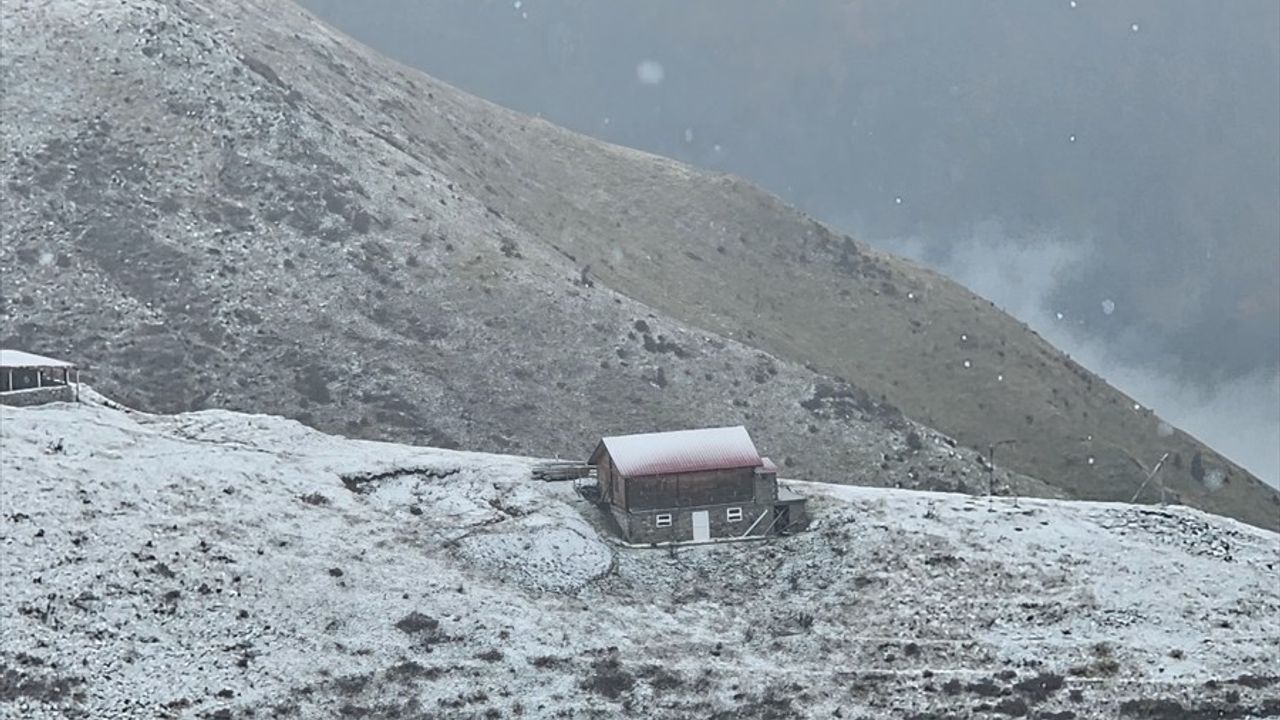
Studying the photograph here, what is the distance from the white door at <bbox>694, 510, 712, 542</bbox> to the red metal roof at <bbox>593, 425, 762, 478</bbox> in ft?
6.34

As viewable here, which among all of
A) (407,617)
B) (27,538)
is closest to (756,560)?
(407,617)

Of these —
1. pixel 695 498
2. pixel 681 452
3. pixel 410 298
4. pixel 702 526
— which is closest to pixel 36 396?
pixel 681 452

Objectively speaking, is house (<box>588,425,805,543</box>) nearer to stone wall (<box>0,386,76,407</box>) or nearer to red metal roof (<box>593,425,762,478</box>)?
red metal roof (<box>593,425,762,478</box>)

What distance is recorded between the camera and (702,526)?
2552 inches

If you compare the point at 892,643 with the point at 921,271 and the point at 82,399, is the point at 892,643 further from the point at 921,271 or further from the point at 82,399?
the point at 921,271

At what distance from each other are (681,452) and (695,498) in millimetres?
2382

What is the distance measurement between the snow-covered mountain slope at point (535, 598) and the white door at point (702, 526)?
4.68ft

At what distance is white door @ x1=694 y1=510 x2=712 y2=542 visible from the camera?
6475 cm

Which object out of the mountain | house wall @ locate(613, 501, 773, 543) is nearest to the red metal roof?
house wall @ locate(613, 501, 773, 543)

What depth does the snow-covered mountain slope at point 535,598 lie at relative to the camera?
162ft

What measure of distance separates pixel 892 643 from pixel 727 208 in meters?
124

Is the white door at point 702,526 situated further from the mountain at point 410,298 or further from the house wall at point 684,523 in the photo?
the mountain at point 410,298

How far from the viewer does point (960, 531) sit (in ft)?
206

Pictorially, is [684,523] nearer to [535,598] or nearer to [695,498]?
[695,498]
